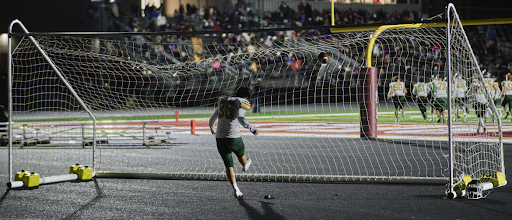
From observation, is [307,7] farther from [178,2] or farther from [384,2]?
[178,2]

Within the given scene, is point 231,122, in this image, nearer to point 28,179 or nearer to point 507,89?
point 28,179

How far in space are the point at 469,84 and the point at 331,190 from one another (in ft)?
9.29

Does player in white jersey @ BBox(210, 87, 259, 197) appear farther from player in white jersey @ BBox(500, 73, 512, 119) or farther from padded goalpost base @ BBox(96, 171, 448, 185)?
player in white jersey @ BBox(500, 73, 512, 119)

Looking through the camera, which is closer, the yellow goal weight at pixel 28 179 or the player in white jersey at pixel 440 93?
the yellow goal weight at pixel 28 179

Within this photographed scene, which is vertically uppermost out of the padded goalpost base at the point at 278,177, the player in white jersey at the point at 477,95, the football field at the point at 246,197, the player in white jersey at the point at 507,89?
the player in white jersey at the point at 507,89

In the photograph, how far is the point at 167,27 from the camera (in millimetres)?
29625

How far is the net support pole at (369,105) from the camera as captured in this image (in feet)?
38.7

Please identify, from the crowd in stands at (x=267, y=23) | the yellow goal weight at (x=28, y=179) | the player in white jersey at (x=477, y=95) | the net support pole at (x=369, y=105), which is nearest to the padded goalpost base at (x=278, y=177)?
the yellow goal weight at (x=28, y=179)

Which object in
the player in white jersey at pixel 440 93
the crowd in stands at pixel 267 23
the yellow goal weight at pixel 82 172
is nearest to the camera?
the yellow goal weight at pixel 82 172

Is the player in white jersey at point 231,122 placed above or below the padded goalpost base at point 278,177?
above

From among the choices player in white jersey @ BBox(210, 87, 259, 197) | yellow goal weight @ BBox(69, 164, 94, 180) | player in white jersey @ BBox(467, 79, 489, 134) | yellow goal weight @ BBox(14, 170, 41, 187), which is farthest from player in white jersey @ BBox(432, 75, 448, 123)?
yellow goal weight @ BBox(14, 170, 41, 187)

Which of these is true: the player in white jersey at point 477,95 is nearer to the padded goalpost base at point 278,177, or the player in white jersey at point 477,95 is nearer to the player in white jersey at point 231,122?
the padded goalpost base at point 278,177

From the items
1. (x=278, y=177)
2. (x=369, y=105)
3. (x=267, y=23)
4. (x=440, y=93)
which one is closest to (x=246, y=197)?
(x=278, y=177)

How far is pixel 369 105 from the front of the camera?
11.9m
